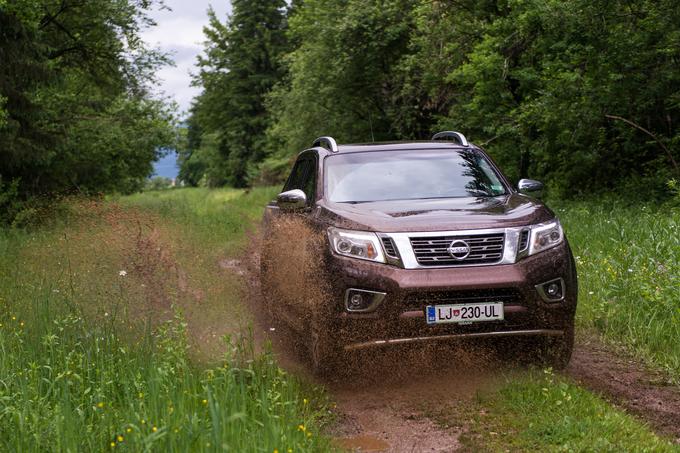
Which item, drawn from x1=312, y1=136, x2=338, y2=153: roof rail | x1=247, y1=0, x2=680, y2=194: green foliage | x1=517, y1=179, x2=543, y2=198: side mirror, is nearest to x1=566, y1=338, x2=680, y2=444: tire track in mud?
x1=517, y1=179, x2=543, y2=198: side mirror

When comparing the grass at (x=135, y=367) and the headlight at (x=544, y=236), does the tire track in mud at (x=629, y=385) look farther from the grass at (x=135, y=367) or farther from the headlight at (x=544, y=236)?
the grass at (x=135, y=367)

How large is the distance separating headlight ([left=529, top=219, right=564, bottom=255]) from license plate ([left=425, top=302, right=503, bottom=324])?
552mm

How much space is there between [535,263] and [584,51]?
1169 cm

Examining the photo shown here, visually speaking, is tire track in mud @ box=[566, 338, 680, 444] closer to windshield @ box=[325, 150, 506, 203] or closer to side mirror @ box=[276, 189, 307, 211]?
windshield @ box=[325, 150, 506, 203]

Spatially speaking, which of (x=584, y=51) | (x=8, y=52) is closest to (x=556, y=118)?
(x=584, y=51)

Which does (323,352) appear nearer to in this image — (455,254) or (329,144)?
(455,254)

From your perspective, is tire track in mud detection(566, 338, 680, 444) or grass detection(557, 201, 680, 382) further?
grass detection(557, 201, 680, 382)

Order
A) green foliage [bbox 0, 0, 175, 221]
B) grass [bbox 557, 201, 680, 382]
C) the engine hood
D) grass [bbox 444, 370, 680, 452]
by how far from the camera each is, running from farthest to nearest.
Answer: green foliage [bbox 0, 0, 175, 221] → grass [bbox 557, 201, 680, 382] → the engine hood → grass [bbox 444, 370, 680, 452]

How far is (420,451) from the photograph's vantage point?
442 centimetres

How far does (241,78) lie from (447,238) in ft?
175

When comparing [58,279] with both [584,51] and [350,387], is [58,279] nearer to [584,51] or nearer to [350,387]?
[350,387]

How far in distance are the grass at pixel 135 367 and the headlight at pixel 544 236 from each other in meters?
1.88

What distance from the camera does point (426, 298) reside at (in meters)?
5.39

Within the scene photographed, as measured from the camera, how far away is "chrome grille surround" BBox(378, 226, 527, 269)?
5477 mm
